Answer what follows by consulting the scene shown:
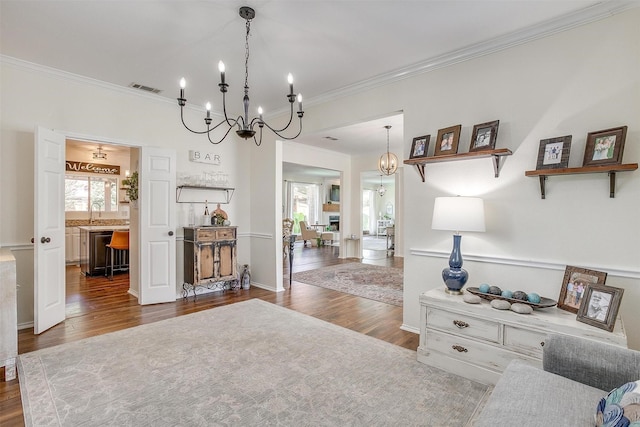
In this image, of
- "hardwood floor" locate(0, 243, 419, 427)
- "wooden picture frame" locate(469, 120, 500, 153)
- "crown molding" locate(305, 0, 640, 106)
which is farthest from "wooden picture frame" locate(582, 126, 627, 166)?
"hardwood floor" locate(0, 243, 419, 427)

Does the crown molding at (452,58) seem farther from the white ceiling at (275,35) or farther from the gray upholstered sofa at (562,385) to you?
the gray upholstered sofa at (562,385)

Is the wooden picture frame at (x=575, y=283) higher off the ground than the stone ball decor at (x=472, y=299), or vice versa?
the wooden picture frame at (x=575, y=283)

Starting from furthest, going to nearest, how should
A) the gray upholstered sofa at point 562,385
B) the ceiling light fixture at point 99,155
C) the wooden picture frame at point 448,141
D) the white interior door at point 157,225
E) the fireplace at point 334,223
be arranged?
the fireplace at point 334,223 < the ceiling light fixture at point 99,155 < the white interior door at point 157,225 < the wooden picture frame at point 448,141 < the gray upholstered sofa at point 562,385

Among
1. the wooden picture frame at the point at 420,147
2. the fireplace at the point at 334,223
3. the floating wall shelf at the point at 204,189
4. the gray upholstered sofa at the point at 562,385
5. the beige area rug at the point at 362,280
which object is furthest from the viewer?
the fireplace at the point at 334,223

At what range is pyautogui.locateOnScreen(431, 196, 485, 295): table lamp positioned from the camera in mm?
2611

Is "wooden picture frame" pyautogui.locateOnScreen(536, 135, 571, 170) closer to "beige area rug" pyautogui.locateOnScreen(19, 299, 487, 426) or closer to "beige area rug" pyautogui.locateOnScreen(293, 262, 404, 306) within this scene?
"beige area rug" pyautogui.locateOnScreen(19, 299, 487, 426)

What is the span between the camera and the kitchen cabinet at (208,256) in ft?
14.6

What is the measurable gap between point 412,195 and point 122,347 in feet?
10.4

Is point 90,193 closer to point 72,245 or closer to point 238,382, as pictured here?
point 72,245

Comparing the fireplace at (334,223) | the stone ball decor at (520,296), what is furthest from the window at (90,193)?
the stone ball decor at (520,296)

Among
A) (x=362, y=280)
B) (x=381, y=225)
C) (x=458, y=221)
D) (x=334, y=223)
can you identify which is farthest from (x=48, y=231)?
(x=381, y=225)

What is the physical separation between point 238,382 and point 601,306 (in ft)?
8.16

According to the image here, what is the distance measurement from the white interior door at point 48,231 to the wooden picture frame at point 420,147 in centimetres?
385

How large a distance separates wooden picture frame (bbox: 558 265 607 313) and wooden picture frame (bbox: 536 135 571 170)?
79 centimetres
